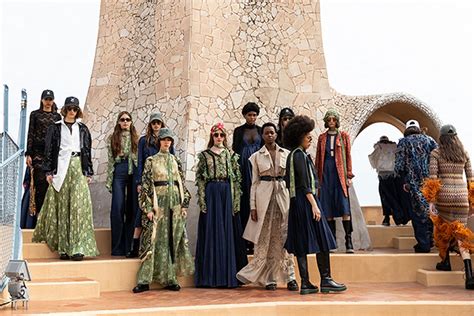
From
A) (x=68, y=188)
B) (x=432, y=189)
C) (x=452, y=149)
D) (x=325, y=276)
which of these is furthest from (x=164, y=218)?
(x=452, y=149)

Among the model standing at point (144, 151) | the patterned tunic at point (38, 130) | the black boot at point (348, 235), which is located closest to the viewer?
the model standing at point (144, 151)

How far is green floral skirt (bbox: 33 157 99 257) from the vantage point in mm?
6352

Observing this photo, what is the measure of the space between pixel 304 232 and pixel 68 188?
240 cm

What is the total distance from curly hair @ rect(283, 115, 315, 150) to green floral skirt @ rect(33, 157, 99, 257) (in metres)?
2.12

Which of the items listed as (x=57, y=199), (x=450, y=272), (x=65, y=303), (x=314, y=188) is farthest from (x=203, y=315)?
(x=450, y=272)

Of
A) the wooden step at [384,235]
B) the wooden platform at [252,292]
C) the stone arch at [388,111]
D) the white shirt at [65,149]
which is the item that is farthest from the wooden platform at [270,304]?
the stone arch at [388,111]

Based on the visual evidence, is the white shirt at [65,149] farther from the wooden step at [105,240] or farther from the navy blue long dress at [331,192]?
the navy blue long dress at [331,192]

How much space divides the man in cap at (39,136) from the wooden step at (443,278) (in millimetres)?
4223

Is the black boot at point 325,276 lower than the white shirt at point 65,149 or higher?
lower

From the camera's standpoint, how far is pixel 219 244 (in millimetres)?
6516

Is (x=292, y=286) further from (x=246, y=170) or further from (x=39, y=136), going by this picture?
(x=39, y=136)

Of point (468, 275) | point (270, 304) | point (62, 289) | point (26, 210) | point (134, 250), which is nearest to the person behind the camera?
point (270, 304)

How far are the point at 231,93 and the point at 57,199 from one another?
3097 millimetres

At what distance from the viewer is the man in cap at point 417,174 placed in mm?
7383
